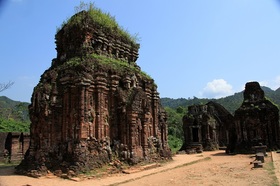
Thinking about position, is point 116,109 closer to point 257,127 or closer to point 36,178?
point 36,178

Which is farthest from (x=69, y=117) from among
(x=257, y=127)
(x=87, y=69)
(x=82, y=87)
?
(x=257, y=127)

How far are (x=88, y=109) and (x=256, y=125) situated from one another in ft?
61.2

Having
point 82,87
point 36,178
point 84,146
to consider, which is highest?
point 82,87

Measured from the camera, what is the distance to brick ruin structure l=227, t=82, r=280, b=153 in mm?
25141

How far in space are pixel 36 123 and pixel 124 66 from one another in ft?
18.3

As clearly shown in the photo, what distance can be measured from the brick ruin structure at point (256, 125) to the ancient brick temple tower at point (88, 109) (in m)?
12.2

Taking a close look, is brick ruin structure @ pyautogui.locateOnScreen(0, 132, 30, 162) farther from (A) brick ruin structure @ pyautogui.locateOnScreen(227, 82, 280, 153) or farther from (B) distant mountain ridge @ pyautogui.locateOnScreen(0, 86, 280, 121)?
(A) brick ruin structure @ pyautogui.locateOnScreen(227, 82, 280, 153)

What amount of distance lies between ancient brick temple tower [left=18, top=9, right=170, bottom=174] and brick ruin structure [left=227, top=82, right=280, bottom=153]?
12242 millimetres

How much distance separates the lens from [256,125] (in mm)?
25812

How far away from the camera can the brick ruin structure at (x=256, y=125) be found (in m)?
25.1

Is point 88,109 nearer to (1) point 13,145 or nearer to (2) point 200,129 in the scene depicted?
(1) point 13,145

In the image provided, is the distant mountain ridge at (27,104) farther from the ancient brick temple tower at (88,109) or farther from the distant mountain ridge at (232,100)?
the ancient brick temple tower at (88,109)

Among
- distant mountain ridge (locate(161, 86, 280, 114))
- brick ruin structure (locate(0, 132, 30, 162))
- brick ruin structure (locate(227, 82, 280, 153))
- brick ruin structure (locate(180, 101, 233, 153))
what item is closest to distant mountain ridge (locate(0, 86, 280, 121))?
distant mountain ridge (locate(161, 86, 280, 114))

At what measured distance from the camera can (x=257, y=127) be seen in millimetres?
25766
